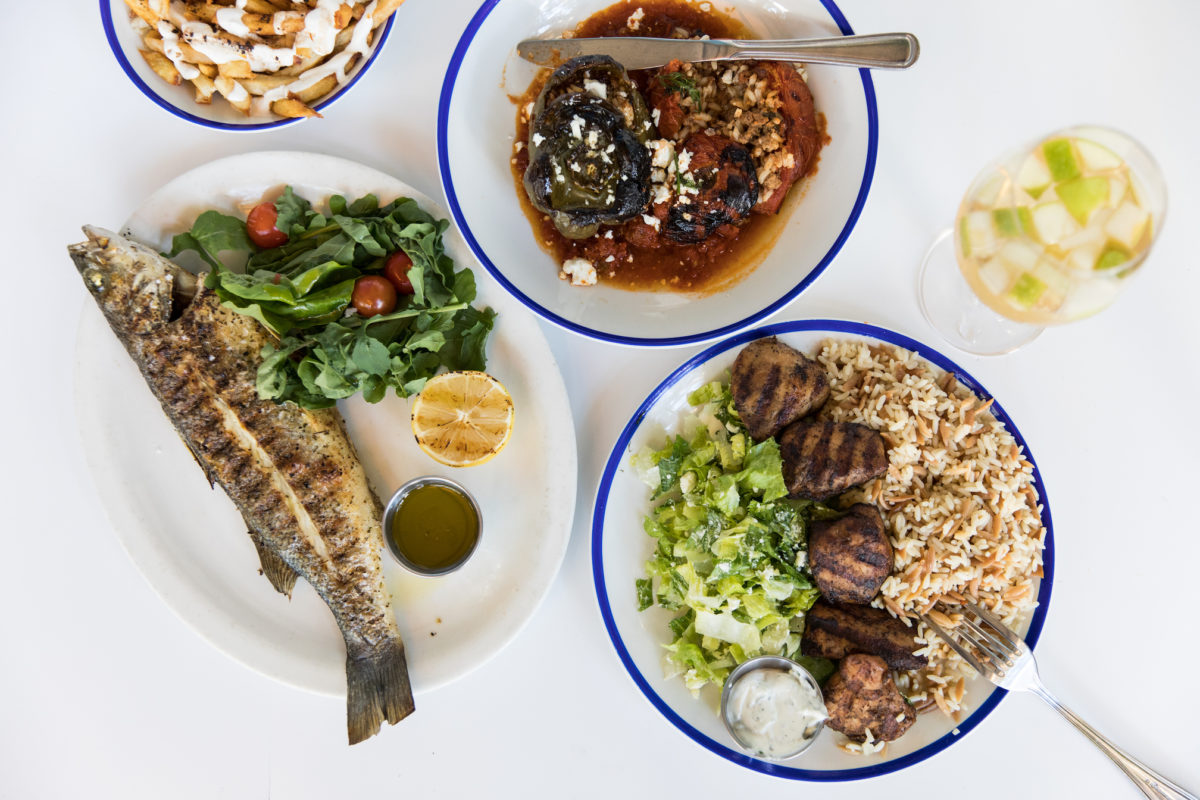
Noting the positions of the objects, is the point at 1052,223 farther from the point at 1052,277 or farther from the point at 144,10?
the point at 144,10

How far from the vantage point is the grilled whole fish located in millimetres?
2598

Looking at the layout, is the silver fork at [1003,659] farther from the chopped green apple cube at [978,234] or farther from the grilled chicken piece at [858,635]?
the chopped green apple cube at [978,234]

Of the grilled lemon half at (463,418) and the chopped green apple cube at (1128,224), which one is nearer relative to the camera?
the chopped green apple cube at (1128,224)

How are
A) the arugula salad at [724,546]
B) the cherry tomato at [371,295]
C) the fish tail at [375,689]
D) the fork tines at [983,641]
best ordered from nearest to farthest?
1. the fork tines at [983,641]
2. the arugula salad at [724,546]
3. the cherry tomato at [371,295]
4. the fish tail at [375,689]

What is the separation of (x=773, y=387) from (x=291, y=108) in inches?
76.2

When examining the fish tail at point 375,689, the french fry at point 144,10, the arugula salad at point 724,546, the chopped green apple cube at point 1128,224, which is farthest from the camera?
the fish tail at point 375,689

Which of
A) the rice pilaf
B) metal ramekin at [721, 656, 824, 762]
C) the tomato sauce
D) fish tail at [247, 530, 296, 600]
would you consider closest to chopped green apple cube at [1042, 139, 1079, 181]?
the rice pilaf

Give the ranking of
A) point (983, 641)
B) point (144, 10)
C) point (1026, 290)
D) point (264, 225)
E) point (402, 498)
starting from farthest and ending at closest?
point (402, 498) → point (264, 225) → point (983, 641) → point (144, 10) → point (1026, 290)

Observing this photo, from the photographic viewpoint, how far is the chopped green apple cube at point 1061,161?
2139mm

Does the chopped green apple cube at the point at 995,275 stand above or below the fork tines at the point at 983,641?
above

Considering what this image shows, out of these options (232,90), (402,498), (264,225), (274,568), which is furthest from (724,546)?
(232,90)

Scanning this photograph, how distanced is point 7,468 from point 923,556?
12.1 ft

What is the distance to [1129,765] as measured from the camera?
2717mm

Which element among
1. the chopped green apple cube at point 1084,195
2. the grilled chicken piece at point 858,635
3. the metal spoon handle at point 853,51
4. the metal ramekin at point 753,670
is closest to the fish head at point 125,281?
the metal spoon handle at point 853,51
